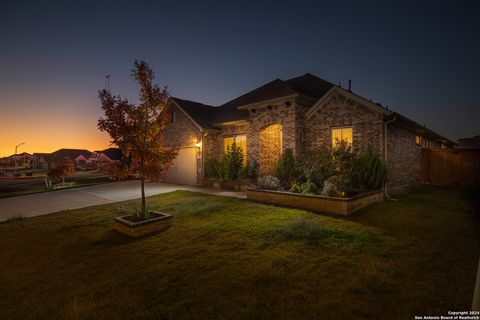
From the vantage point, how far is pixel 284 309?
A: 8.49 feet

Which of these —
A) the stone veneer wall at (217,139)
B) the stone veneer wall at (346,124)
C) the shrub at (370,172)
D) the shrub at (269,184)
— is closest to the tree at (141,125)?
the shrub at (269,184)

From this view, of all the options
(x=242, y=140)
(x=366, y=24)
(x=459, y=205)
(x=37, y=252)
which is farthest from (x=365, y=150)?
(x=37, y=252)

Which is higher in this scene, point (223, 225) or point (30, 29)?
point (30, 29)

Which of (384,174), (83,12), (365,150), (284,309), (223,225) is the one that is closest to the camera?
(284,309)

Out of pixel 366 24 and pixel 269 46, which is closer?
pixel 366 24

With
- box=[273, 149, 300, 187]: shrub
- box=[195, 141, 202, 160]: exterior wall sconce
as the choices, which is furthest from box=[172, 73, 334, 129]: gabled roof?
box=[273, 149, 300, 187]: shrub

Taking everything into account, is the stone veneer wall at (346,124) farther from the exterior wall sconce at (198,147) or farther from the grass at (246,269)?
the exterior wall sconce at (198,147)

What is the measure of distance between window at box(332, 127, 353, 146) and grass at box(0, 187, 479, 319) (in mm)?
4551

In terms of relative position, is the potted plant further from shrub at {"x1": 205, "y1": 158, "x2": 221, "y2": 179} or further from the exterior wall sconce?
the exterior wall sconce

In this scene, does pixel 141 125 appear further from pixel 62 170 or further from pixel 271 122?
pixel 62 170

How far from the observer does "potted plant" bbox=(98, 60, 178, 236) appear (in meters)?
5.75

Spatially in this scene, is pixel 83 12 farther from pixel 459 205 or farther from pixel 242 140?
pixel 459 205

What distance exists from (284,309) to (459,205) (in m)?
8.91

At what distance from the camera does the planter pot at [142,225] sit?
5.36 meters
